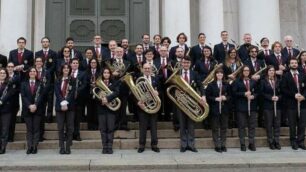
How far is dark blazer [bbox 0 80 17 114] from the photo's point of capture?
1045 centimetres

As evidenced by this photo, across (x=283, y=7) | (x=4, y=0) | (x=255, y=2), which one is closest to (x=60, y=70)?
(x=4, y=0)

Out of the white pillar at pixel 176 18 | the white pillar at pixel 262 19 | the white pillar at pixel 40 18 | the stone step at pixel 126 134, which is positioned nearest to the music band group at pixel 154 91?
the stone step at pixel 126 134

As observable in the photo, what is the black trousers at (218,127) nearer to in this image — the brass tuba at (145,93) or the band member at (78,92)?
the brass tuba at (145,93)

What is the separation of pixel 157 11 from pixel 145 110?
6.79 metres

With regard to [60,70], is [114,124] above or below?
below

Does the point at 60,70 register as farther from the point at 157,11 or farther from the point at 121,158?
the point at 157,11

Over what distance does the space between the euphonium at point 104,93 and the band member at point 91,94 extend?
0.29 meters

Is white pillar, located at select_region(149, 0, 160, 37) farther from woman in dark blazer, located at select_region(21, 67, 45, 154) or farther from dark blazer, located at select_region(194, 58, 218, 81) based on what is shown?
woman in dark blazer, located at select_region(21, 67, 45, 154)

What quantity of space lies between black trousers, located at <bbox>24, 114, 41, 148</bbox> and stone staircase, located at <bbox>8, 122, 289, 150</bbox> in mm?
527

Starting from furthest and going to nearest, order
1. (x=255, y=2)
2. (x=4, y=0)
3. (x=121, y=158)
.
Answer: (x=255, y=2) → (x=4, y=0) → (x=121, y=158)

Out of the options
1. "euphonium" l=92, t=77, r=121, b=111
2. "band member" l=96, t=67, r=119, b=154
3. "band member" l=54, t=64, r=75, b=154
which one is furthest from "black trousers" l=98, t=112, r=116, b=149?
"band member" l=54, t=64, r=75, b=154

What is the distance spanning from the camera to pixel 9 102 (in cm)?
1059

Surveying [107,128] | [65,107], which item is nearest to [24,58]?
[65,107]

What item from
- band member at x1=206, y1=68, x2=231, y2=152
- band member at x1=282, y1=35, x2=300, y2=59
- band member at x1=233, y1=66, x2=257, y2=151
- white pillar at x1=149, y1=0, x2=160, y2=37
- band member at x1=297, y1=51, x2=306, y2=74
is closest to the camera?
band member at x1=206, y1=68, x2=231, y2=152
